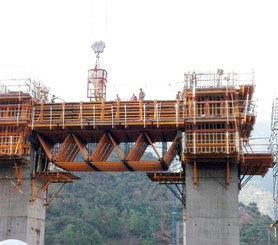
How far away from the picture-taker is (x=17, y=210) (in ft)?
91.1

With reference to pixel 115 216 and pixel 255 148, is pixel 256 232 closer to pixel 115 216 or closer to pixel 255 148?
pixel 115 216

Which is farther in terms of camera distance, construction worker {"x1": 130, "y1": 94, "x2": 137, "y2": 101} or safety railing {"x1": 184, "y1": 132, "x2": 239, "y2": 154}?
construction worker {"x1": 130, "y1": 94, "x2": 137, "y2": 101}

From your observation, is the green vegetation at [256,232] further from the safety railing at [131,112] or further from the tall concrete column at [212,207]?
the safety railing at [131,112]

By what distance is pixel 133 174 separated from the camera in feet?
400

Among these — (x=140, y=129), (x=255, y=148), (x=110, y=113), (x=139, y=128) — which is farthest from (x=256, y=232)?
(x=110, y=113)

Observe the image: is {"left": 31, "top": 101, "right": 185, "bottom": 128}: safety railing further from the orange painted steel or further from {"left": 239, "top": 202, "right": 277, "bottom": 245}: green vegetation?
{"left": 239, "top": 202, "right": 277, "bottom": 245}: green vegetation

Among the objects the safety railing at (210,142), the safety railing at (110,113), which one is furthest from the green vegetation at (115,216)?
the safety railing at (210,142)

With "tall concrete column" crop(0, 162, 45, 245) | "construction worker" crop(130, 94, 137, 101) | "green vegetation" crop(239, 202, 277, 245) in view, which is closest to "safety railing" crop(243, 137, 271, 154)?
"construction worker" crop(130, 94, 137, 101)

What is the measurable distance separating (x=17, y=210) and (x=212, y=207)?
1144 cm

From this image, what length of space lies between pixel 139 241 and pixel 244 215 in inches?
1139

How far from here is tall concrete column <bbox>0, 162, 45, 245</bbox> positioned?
27438 mm

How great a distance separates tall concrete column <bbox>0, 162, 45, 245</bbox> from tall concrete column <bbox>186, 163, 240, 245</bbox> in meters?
9.48

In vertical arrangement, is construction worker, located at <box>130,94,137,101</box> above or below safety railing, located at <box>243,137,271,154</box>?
above

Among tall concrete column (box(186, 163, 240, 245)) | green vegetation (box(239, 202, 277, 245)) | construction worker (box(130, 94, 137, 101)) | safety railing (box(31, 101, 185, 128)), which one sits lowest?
green vegetation (box(239, 202, 277, 245))
